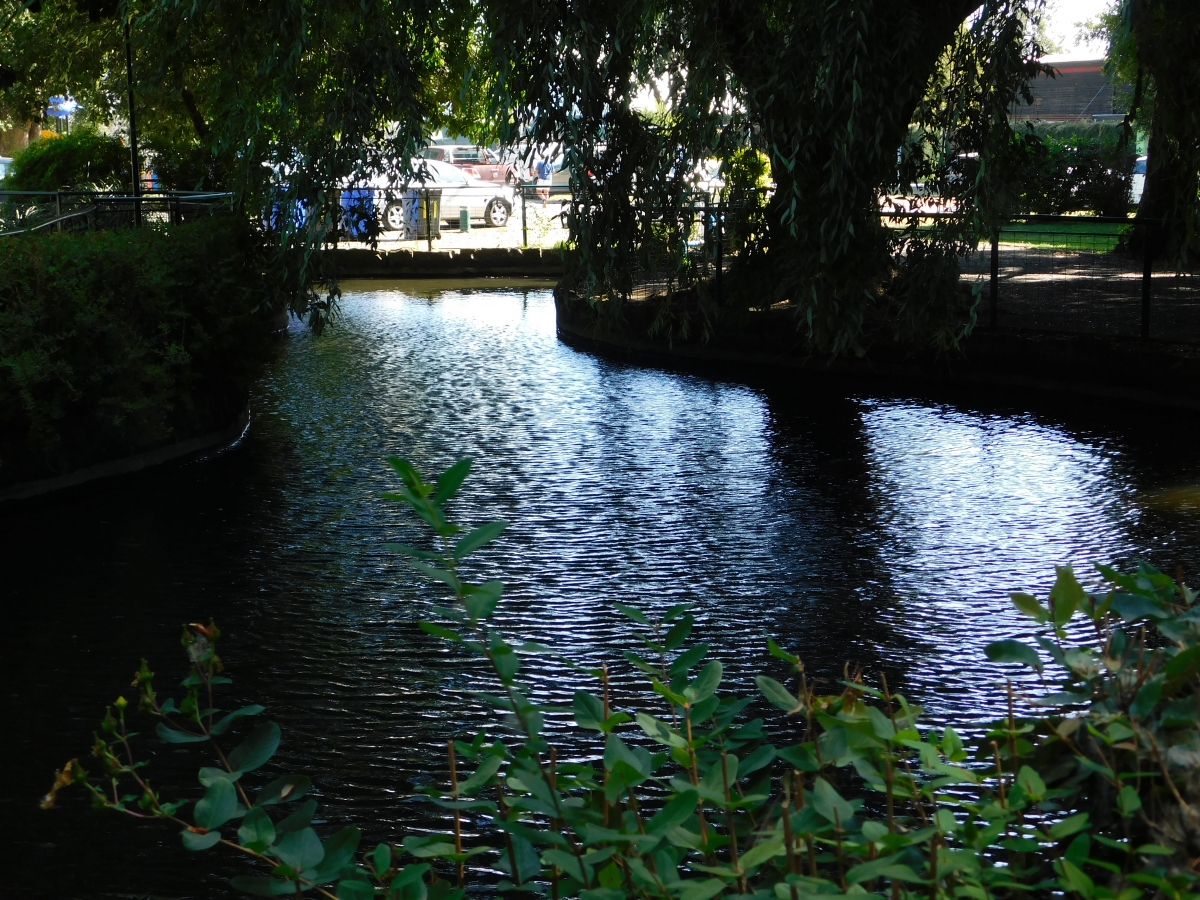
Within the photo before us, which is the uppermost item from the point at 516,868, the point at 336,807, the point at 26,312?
the point at 26,312

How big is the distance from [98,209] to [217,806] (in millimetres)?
14829

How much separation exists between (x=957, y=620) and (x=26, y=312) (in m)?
6.55

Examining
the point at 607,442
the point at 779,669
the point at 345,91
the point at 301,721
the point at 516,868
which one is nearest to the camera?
the point at 516,868

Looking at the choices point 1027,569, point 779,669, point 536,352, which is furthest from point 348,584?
point 536,352

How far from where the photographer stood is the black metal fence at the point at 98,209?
1473cm

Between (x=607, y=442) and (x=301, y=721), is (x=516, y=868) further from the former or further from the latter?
(x=607, y=442)

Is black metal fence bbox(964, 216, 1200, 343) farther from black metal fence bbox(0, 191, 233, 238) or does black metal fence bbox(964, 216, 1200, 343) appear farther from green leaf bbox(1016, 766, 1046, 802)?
green leaf bbox(1016, 766, 1046, 802)

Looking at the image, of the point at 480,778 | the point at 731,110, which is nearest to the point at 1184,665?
the point at 480,778

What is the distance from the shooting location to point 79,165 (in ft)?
76.6

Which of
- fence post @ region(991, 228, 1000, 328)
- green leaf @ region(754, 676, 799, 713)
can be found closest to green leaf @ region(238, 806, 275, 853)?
green leaf @ region(754, 676, 799, 713)

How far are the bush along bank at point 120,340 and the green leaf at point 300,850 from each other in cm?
772

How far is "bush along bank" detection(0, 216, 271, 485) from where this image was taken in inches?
368

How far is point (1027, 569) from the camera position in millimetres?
7473

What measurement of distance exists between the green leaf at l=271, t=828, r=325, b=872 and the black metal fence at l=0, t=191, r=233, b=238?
13187 mm
